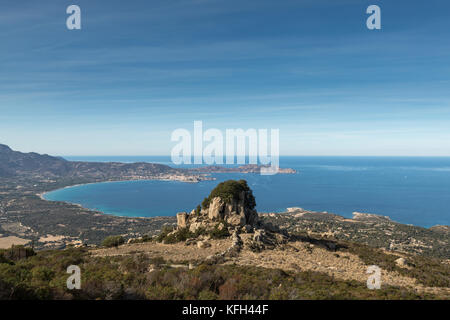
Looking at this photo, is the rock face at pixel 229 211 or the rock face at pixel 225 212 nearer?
the rock face at pixel 225 212

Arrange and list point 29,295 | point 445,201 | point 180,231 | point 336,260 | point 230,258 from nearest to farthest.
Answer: point 29,295 < point 230,258 < point 336,260 < point 180,231 < point 445,201

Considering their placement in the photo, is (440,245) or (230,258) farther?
(440,245)

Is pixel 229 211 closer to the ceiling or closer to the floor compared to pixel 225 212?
closer to the ceiling

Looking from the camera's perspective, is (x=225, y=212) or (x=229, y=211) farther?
(x=225, y=212)

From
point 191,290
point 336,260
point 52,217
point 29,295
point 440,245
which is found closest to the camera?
point 29,295

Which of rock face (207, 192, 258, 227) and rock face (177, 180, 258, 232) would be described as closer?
rock face (177, 180, 258, 232)
